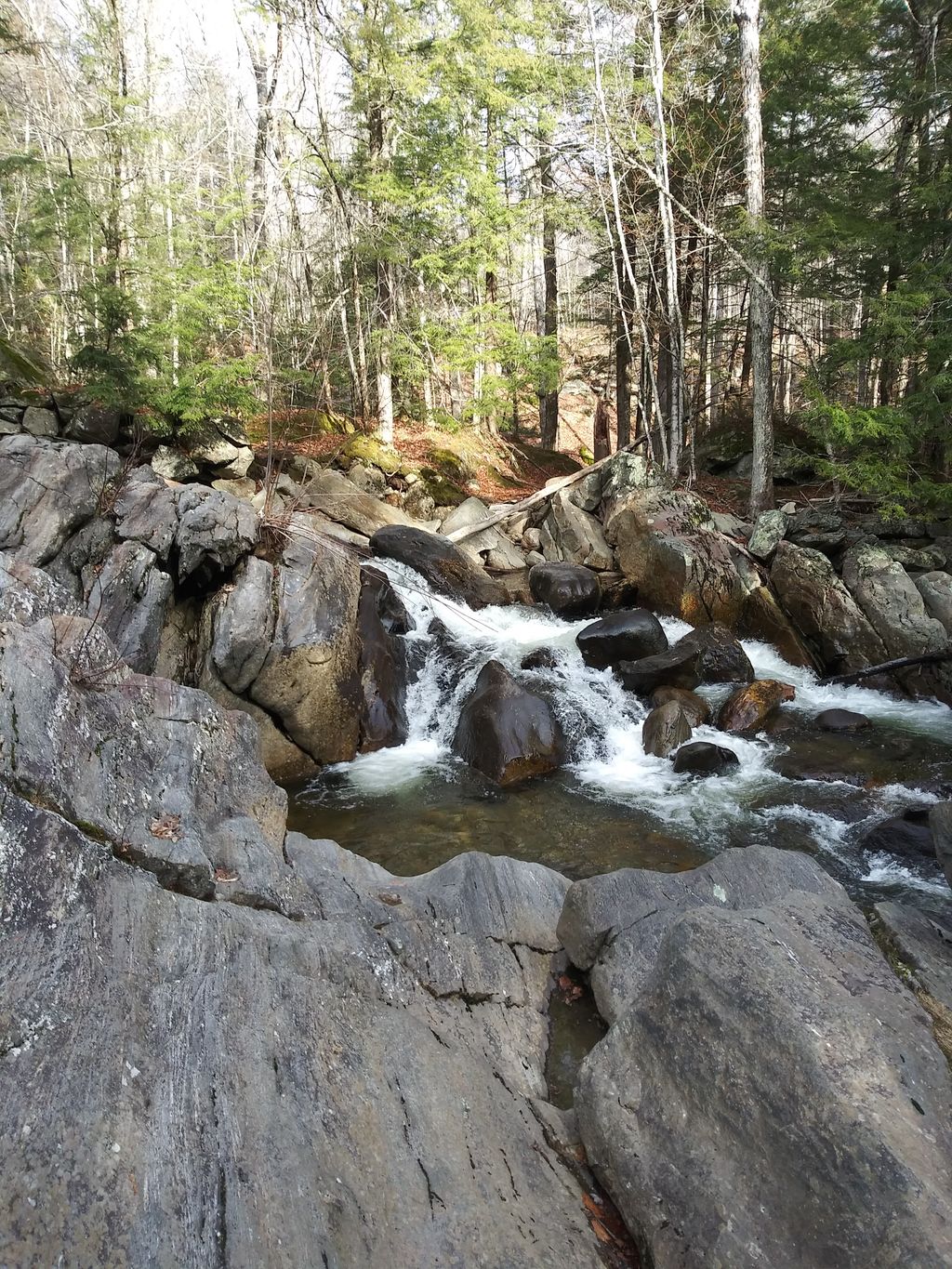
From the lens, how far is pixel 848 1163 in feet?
7.61

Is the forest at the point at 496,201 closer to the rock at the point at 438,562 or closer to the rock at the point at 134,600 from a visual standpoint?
the rock at the point at 438,562

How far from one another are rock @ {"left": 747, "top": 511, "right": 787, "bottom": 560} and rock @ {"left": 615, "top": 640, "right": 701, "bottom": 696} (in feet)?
12.4

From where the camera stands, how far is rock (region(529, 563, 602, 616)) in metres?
12.9

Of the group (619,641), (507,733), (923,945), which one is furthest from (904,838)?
(619,641)

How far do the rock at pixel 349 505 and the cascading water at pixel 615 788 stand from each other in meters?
3.21

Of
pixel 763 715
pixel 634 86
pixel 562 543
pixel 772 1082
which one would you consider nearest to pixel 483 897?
pixel 772 1082

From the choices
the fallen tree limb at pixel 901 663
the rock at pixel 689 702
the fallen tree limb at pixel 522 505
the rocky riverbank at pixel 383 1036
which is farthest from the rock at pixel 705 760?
the fallen tree limb at pixel 522 505

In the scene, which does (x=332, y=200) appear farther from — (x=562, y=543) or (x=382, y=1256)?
(x=382, y=1256)

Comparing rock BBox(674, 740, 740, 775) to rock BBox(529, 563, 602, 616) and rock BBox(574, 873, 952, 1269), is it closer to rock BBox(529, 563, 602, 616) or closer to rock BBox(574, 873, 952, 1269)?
rock BBox(529, 563, 602, 616)

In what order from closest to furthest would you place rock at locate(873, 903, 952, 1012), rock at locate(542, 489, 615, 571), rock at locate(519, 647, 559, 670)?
rock at locate(873, 903, 952, 1012) → rock at locate(519, 647, 559, 670) → rock at locate(542, 489, 615, 571)

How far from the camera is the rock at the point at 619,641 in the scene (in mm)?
10883

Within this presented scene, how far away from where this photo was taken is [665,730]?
9305 millimetres

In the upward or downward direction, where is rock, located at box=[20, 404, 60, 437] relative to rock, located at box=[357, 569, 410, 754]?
upward

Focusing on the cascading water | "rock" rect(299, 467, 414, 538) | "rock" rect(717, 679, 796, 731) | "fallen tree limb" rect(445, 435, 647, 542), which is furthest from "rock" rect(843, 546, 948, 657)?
"rock" rect(299, 467, 414, 538)
